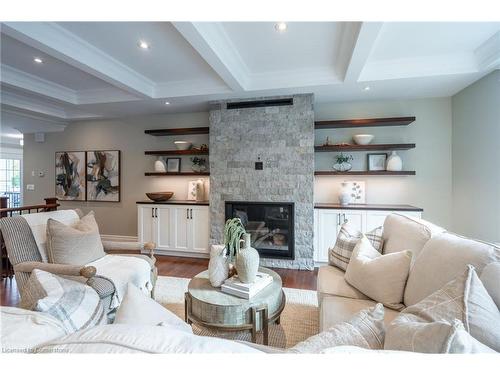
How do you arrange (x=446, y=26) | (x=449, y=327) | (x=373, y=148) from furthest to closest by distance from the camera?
(x=373, y=148) → (x=446, y=26) → (x=449, y=327)

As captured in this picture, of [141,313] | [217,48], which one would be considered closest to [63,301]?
[141,313]

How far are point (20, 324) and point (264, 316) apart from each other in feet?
4.38

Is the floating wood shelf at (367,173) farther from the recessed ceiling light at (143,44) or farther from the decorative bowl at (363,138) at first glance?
the recessed ceiling light at (143,44)

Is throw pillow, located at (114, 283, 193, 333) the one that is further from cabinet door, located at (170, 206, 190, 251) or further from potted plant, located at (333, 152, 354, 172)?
potted plant, located at (333, 152, 354, 172)

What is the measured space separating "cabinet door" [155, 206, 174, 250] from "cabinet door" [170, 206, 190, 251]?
0.04 m

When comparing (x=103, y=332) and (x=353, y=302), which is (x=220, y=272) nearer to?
(x=353, y=302)

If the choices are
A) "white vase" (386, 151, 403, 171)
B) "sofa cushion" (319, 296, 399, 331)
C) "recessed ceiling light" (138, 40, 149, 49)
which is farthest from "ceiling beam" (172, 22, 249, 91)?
"white vase" (386, 151, 403, 171)

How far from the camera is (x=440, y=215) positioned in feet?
12.5

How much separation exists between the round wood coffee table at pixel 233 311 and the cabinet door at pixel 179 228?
2.41 meters

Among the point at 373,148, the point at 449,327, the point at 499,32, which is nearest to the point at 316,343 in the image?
the point at 449,327

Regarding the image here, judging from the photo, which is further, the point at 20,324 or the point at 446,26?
the point at 446,26

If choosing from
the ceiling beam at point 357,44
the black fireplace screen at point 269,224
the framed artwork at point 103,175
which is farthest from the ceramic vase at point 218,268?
the framed artwork at point 103,175

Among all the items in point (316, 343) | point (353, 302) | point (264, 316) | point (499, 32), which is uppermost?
point (499, 32)

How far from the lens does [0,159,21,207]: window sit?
831cm
